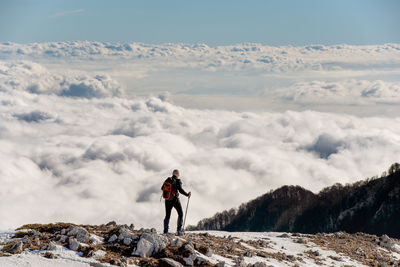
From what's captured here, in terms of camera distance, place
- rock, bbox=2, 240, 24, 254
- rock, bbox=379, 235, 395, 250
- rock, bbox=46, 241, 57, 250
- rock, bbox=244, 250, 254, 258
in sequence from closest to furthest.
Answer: rock, bbox=2, 240, 24, 254
rock, bbox=46, 241, 57, 250
rock, bbox=244, 250, 254, 258
rock, bbox=379, 235, 395, 250

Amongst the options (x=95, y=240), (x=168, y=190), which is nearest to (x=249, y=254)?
(x=168, y=190)

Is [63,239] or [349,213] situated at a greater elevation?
[349,213]

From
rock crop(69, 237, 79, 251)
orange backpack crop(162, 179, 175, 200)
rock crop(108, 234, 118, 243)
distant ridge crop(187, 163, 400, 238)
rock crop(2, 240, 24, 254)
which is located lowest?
rock crop(2, 240, 24, 254)

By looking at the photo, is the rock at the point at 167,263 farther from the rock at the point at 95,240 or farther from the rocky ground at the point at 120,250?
the rock at the point at 95,240

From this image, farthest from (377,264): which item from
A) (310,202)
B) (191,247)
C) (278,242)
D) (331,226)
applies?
(310,202)

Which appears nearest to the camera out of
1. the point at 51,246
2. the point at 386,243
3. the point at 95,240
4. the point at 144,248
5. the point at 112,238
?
the point at 51,246

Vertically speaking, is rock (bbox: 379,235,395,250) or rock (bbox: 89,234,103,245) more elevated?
rock (bbox: 379,235,395,250)

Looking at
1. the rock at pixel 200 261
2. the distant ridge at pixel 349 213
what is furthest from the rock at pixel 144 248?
the distant ridge at pixel 349 213

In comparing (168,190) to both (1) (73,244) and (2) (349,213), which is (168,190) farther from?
(2) (349,213)

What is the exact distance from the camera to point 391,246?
29.9 metres

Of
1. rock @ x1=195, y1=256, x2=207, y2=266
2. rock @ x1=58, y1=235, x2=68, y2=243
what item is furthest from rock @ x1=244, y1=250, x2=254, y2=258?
rock @ x1=58, y1=235, x2=68, y2=243

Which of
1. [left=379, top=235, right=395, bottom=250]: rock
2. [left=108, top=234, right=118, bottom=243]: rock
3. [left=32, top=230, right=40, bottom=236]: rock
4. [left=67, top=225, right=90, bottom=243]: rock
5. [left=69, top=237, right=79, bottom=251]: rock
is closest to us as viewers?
[left=69, top=237, right=79, bottom=251]: rock

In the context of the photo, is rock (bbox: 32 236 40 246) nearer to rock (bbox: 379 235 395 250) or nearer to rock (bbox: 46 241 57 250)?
rock (bbox: 46 241 57 250)

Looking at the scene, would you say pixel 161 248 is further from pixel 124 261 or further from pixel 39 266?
pixel 39 266
